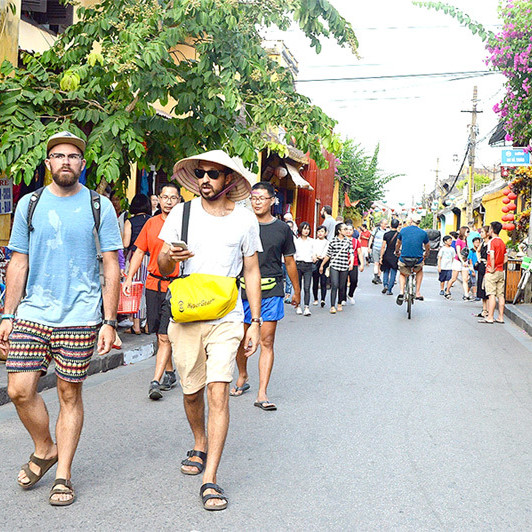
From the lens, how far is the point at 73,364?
449 centimetres

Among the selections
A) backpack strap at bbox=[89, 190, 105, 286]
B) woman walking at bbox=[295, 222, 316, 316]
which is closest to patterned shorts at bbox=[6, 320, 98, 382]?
backpack strap at bbox=[89, 190, 105, 286]

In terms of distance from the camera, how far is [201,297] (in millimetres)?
4629

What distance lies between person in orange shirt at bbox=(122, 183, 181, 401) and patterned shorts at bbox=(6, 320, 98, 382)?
2.82 m

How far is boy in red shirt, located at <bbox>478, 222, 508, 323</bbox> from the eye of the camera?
15156 mm

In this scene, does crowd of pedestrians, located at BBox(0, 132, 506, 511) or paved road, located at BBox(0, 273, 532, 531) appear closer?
paved road, located at BBox(0, 273, 532, 531)

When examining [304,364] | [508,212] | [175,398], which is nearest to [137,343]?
[304,364]

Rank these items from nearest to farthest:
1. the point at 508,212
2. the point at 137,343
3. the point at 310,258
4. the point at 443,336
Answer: the point at 137,343 < the point at 443,336 < the point at 310,258 < the point at 508,212

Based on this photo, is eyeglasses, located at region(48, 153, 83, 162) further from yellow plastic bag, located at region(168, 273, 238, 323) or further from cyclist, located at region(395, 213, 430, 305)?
cyclist, located at region(395, 213, 430, 305)

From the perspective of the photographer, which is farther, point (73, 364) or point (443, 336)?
point (443, 336)

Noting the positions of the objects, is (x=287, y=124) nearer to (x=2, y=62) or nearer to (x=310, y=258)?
(x=2, y=62)

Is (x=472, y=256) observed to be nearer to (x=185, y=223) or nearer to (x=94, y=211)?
(x=185, y=223)

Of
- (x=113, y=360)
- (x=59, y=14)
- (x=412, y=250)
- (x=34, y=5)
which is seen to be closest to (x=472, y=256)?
(x=412, y=250)

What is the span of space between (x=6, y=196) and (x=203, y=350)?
6.76 meters

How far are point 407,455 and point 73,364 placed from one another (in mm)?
2529
